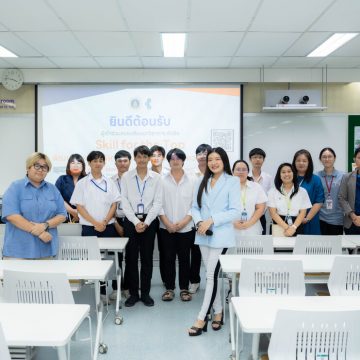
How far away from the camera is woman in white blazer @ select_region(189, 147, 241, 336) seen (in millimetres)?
3258

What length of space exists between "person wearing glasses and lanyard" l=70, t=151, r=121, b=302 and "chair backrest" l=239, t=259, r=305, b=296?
1869 mm

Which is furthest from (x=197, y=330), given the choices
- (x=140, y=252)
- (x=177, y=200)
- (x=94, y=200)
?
(x=94, y=200)

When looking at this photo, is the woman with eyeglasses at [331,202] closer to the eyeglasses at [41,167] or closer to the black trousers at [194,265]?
the black trousers at [194,265]

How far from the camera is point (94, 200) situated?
4082 mm

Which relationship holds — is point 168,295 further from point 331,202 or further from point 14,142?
point 14,142

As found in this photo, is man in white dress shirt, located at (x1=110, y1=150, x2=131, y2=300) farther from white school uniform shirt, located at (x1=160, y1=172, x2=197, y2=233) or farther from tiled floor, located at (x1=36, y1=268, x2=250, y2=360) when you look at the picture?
white school uniform shirt, located at (x1=160, y1=172, x2=197, y2=233)

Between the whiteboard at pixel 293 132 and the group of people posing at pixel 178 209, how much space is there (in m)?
1.60

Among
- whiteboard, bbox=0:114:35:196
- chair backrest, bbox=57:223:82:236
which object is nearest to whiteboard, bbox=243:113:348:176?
chair backrest, bbox=57:223:82:236

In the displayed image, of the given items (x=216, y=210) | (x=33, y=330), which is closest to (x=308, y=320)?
(x=33, y=330)

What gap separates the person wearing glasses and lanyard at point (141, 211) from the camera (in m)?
4.09

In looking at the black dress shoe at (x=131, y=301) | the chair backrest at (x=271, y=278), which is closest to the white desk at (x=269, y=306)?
the chair backrest at (x=271, y=278)

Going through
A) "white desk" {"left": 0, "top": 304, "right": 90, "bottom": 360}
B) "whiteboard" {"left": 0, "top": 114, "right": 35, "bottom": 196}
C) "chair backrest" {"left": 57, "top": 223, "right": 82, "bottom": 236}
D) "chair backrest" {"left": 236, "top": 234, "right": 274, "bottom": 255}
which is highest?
"whiteboard" {"left": 0, "top": 114, "right": 35, "bottom": 196}

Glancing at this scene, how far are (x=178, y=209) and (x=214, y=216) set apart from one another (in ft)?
3.66

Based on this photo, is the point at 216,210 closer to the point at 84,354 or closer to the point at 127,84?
the point at 84,354
